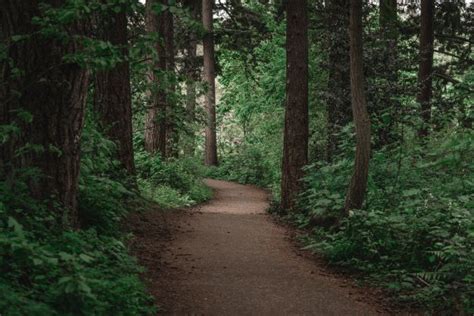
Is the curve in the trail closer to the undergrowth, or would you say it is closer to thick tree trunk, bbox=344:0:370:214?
the undergrowth

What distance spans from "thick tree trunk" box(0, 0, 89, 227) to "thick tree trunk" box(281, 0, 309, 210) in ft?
25.1

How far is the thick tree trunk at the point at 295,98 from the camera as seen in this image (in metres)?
12.5

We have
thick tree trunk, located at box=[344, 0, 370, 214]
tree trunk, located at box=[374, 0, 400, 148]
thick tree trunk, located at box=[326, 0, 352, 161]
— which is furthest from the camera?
thick tree trunk, located at box=[326, 0, 352, 161]

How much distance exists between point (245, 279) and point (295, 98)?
270 inches

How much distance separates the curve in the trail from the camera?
5.64 metres

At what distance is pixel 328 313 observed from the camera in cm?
556

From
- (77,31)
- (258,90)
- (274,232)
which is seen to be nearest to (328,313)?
(77,31)

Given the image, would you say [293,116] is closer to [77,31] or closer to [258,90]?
[77,31]

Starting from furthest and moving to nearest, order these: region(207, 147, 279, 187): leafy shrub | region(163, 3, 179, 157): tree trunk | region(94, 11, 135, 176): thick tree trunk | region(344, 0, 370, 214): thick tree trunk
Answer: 1. region(207, 147, 279, 187): leafy shrub
2. region(163, 3, 179, 157): tree trunk
3. region(94, 11, 135, 176): thick tree trunk
4. region(344, 0, 370, 214): thick tree trunk

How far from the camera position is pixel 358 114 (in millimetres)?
9297

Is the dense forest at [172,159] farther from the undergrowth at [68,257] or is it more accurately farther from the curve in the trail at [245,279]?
the curve in the trail at [245,279]

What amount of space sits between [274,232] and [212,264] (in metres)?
3.33

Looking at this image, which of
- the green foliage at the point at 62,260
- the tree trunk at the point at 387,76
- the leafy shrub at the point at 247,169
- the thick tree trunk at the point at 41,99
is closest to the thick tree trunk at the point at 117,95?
the green foliage at the point at 62,260

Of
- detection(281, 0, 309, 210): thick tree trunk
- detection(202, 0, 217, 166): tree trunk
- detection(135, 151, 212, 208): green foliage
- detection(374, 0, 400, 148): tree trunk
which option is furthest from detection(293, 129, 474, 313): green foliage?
detection(202, 0, 217, 166): tree trunk
